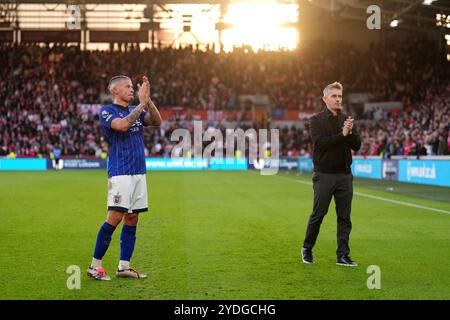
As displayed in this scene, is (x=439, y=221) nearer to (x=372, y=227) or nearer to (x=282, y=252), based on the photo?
(x=372, y=227)

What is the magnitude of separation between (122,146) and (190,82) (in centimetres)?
4994

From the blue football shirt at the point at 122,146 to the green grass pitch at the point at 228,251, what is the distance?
1.28 meters

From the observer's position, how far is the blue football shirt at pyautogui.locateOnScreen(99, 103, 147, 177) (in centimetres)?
805

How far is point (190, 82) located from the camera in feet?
189

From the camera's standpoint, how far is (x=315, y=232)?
31.0 ft

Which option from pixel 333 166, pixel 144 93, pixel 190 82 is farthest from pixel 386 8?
pixel 144 93

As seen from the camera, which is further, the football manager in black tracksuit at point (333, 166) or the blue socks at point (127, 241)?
the football manager in black tracksuit at point (333, 166)

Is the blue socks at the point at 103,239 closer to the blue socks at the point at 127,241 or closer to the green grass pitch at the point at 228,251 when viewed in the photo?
the blue socks at the point at 127,241

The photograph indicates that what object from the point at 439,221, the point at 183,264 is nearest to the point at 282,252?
the point at 183,264

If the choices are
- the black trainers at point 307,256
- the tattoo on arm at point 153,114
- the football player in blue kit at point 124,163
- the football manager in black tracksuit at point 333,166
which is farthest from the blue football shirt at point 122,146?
the black trainers at point 307,256

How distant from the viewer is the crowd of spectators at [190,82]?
52219mm

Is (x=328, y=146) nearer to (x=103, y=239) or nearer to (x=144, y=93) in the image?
(x=144, y=93)

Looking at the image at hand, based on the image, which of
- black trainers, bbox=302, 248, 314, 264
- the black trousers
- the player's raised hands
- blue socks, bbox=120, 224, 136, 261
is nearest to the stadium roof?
the black trousers

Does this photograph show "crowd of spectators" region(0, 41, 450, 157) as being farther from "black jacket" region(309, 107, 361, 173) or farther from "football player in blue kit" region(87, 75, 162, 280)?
"football player in blue kit" region(87, 75, 162, 280)
